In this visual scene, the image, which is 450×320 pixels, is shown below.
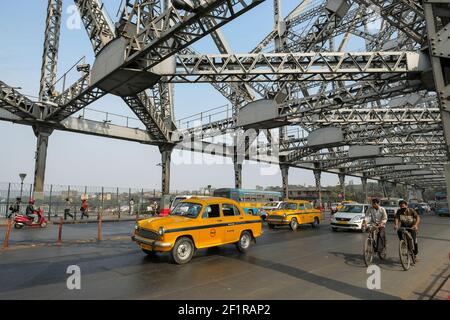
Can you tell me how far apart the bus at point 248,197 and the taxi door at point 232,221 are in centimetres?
1619

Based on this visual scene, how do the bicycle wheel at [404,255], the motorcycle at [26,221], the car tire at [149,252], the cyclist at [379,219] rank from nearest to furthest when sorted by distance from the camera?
1. the bicycle wheel at [404,255]
2. the cyclist at [379,219]
3. the car tire at [149,252]
4. the motorcycle at [26,221]

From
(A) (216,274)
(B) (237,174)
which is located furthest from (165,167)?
(A) (216,274)

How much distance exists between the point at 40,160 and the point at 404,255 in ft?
72.6

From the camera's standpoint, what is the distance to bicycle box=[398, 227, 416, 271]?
7.72m

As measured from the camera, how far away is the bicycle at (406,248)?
7.72 meters

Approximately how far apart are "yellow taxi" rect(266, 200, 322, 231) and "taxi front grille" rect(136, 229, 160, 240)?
11.3 m

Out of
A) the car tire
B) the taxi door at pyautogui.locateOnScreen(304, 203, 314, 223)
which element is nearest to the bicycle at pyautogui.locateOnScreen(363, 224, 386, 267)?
the car tire

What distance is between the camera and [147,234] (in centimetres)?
842

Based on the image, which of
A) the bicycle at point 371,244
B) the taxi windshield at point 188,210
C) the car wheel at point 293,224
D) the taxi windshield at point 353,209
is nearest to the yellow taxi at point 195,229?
the taxi windshield at point 188,210

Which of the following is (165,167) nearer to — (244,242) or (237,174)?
(237,174)

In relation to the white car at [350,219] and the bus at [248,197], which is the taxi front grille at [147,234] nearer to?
the white car at [350,219]

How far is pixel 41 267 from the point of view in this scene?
7.62 m
